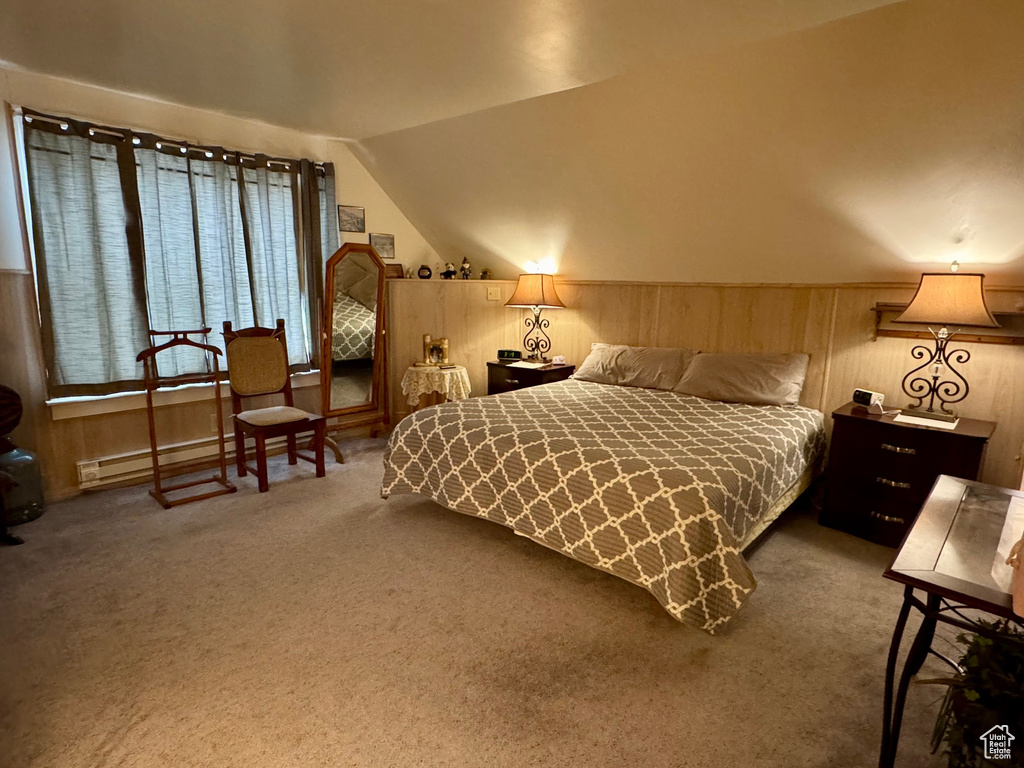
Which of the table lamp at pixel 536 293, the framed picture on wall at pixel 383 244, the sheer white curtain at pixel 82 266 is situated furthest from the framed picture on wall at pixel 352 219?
the sheer white curtain at pixel 82 266

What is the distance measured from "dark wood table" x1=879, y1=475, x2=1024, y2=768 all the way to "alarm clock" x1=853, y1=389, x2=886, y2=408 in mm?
1258

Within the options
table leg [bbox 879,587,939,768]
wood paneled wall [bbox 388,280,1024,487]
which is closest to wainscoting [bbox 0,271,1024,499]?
wood paneled wall [bbox 388,280,1024,487]

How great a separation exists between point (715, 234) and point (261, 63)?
2664mm

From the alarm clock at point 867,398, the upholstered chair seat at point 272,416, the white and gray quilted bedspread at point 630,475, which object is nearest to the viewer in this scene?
the white and gray quilted bedspread at point 630,475

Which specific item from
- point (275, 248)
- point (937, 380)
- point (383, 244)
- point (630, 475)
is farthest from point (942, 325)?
point (275, 248)

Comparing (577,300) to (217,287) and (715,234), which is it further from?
(217,287)

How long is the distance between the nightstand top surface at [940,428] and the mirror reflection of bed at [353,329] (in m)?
3.31

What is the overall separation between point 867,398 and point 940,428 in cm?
41

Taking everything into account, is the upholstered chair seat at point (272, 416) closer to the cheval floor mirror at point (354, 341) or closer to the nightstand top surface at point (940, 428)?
the cheval floor mirror at point (354, 341)

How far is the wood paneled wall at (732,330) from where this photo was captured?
9.28ft

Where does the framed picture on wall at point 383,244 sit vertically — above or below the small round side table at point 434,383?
above

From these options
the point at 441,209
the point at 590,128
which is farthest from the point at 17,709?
the point at 441,209

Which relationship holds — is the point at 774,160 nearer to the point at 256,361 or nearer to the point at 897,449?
the point at 897,449

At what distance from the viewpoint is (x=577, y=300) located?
4441mm
